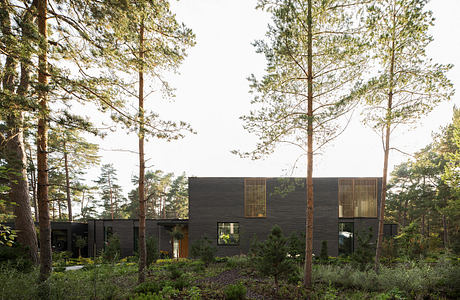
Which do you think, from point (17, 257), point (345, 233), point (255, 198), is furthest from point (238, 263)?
point (17, 257)

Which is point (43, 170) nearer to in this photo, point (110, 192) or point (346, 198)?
point (346, 198)

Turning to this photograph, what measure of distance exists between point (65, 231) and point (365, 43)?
20.7 m

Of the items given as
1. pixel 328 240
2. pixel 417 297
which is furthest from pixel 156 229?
pixel 417 297

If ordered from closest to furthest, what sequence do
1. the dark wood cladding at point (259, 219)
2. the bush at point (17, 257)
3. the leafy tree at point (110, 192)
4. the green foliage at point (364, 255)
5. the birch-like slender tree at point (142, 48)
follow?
the birch-like slender tree at point (142, 48), the bush at point (17, 257), the green foliage at point (364, 255), the dark wood cladding at point (259, 219), the leafy tree at point (110, 192)

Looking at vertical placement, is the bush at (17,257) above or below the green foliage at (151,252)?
above

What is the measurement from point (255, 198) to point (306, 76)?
31.2ft

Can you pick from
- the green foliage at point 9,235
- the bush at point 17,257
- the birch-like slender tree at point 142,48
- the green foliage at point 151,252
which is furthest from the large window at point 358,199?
the green foliage at point 9,235

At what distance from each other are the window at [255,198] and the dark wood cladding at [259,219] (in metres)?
0.25

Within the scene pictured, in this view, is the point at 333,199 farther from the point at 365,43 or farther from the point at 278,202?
the point at 365,43

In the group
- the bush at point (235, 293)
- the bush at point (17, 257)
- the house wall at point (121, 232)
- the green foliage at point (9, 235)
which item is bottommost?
the house wall at point (121, 232)

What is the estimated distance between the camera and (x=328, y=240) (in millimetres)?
14047

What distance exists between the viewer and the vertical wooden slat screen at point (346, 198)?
570 inches

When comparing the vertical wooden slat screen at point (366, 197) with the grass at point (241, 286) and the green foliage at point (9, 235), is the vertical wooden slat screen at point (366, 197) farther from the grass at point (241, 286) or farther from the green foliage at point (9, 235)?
the green foliage at point (9, 235)

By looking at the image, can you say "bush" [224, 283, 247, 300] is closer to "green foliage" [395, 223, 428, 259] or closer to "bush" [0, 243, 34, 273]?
"bush" [0, 243, 34, 273]
